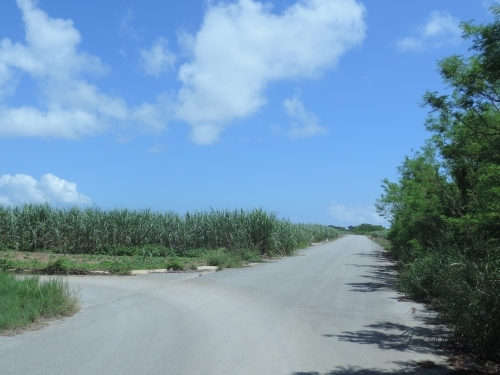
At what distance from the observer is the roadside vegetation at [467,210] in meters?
7.56

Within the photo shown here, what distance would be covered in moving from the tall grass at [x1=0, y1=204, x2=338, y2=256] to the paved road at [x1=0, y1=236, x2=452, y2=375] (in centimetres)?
1499

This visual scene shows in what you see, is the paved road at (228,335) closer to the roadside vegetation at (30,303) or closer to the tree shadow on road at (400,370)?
the tree shadow on road at (400,370)

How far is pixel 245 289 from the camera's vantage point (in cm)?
1484

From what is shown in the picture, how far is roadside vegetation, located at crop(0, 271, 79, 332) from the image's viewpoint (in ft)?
28.3

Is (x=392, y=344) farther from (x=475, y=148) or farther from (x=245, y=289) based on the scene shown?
(x=245, y=289)

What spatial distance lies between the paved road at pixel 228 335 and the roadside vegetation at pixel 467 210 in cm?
75

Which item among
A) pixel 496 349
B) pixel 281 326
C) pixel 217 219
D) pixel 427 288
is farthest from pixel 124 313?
pixel 217 219

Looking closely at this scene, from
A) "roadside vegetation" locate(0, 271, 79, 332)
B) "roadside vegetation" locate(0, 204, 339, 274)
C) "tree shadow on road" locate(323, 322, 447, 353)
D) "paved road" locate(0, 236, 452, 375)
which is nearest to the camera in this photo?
"paved road" locate(0, 236, 452, 375)

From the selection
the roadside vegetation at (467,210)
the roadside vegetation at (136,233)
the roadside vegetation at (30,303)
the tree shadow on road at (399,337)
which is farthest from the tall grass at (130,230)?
the tree shadow on road at (399,337)

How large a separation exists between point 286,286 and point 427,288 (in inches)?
173

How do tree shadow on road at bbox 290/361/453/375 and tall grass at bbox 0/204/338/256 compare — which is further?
tall grass at bbox 0/204/338/256

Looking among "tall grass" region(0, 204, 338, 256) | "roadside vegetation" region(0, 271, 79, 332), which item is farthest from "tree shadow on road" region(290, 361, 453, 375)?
"tall grass" region(0, 204, 338, 256)

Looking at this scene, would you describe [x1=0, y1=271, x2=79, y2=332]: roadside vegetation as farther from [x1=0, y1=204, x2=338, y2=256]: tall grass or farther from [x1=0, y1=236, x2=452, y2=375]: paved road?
[x1=0, y1=204, x2=338, y2=256]: tall grass

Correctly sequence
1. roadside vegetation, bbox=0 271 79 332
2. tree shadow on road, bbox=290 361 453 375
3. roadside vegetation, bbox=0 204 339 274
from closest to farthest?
tree shadow on road, bbox=290 361 453 375, roadside vegetation, bbox=0 271 79 332, roadside vegetation, bbox=0 204 339 274
